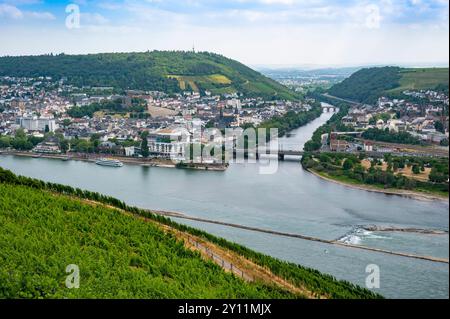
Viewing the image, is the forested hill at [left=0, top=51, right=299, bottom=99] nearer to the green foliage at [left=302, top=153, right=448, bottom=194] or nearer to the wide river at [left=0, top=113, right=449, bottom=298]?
the wide river at [left=0, top=113, right=449, bottom=298]

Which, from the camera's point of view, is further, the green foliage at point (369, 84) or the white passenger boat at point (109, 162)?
the green foliage at point (369, 84)

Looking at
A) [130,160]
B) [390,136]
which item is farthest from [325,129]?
[130,160]

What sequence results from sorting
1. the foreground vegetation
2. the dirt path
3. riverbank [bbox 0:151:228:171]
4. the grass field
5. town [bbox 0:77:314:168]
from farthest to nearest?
1. the grass field
2. town [bbox 0:77:314:168]
3. riverbank [bbox 0:151:228:171]
4. the dirt path
5. the foreground vegetation

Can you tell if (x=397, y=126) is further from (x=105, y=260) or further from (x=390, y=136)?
(x=105, y=260)

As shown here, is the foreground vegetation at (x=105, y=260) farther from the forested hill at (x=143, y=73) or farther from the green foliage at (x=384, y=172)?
the forested hill at (x=143, y=73)

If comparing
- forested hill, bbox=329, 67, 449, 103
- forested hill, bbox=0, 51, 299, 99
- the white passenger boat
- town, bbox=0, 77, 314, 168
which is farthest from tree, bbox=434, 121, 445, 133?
forested hill, bbox=0, 51, 299, 99

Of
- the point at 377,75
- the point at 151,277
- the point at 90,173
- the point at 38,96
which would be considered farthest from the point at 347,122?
the point at 151,277

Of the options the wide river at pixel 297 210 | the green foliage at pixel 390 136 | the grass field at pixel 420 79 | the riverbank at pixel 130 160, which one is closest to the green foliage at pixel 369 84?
the grass field at pixel 420 79
